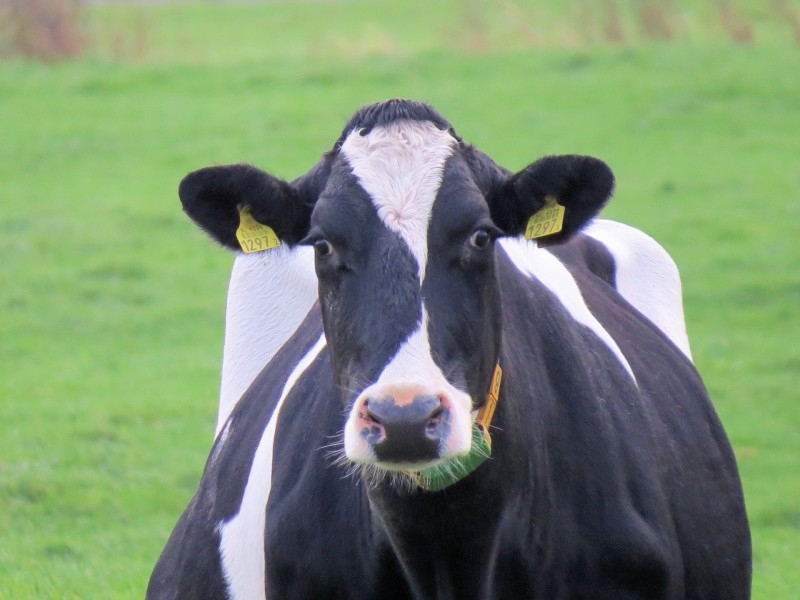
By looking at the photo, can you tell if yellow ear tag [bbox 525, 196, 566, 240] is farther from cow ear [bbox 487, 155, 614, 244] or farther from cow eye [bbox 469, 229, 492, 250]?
cow eye [bbox 469, 229, 492, 250]

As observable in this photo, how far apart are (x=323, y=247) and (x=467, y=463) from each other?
0.60m

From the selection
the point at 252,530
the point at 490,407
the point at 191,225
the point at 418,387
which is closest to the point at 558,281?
the point at 490,407

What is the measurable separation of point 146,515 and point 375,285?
4.28 m

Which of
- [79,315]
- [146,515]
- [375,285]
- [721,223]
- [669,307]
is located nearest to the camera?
[375,285]

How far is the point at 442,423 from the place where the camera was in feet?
10.4

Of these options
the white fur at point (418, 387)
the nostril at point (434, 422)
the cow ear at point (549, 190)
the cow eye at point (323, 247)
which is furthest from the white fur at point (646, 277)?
the nostril at point (434, 422)

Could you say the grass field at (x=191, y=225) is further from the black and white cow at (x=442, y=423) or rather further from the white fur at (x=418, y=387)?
the white fur at (x=418, y=387)

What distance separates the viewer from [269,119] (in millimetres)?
16938

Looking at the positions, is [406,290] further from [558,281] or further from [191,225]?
[191,225]

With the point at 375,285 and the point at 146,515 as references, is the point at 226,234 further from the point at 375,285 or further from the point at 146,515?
the point at 146,515

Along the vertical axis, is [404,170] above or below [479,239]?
above

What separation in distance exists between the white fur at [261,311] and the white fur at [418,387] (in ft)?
6.31

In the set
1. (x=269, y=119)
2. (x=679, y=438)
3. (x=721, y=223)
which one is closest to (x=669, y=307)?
(x=679, y=438)

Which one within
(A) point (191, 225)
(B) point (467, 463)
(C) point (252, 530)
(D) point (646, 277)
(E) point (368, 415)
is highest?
(A) point (191, 225)
